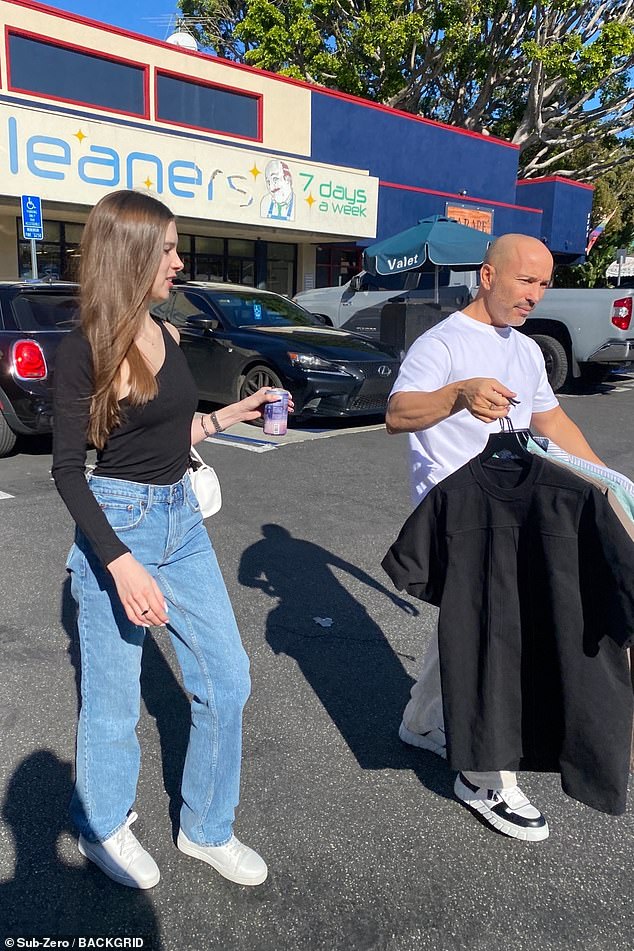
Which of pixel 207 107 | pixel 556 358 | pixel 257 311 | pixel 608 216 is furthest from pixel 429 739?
pixel 608 216

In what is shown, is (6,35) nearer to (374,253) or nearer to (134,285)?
(374,253)

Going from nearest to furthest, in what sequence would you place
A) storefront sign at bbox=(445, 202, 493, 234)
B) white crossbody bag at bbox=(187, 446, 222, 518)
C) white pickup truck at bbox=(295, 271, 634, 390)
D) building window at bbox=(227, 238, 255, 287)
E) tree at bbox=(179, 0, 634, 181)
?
white crossbody bag at bbox=(187, 446, 222, 518) → white pickup truck at bbox=(295, 271, 634, 390) → building window at bbox=(227, 238, 255, 287) → storefront sign at bbox=(445, 202, 493, 234) → tree at bbox=(179, 0, 634, 181)

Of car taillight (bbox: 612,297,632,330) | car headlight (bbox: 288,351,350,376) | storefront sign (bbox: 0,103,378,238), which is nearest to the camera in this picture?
car headlight (bbox: 288,351,350,376)

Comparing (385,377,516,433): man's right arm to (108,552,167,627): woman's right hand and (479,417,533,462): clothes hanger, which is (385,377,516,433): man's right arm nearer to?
(479,417,533,462): clothes hanger

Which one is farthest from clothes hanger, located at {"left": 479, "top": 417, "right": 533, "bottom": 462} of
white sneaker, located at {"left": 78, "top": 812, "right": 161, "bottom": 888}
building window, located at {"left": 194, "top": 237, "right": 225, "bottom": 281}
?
building window, located at {"left": 194, "top": 237, "right": 225, "bottom": 281}

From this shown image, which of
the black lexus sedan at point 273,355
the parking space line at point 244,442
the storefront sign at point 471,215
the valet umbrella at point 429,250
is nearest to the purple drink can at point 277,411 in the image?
the parking space line at point 244,442

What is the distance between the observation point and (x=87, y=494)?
6.21 feet

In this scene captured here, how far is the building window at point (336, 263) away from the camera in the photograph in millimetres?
22422

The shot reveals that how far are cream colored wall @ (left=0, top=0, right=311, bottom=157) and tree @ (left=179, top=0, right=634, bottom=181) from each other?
8.85 meters

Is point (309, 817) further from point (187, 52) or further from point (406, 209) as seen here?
point (406, 209)

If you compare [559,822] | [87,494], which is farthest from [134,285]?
[559,822]

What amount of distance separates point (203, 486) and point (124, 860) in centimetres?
109

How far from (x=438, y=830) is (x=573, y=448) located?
137cm

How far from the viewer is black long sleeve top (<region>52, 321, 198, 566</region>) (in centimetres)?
188
